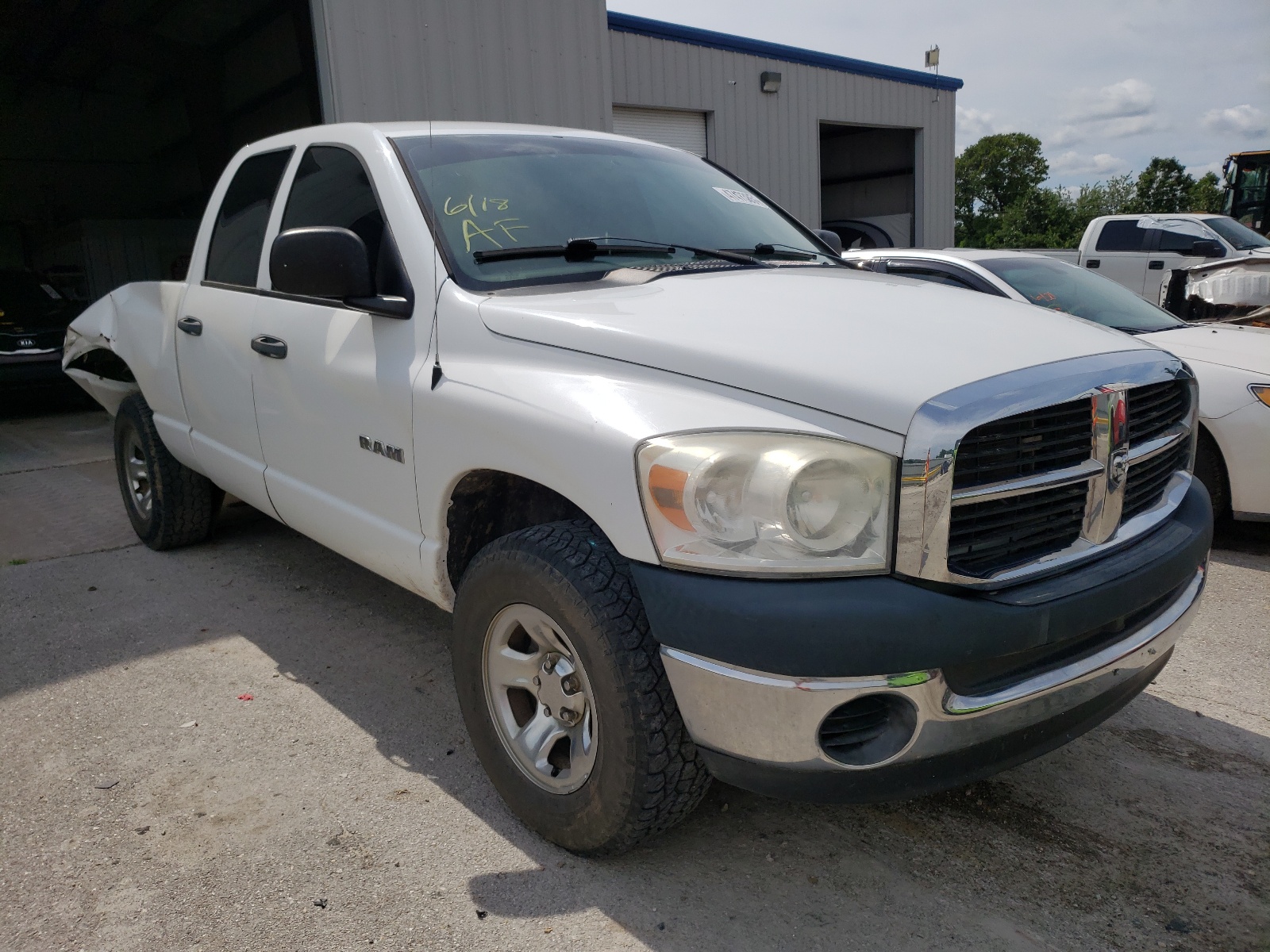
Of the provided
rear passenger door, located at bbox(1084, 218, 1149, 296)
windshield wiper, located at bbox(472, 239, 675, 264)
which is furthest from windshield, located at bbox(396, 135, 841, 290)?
rear passenger door, located at bbox(1084, 218, 1149, 296)

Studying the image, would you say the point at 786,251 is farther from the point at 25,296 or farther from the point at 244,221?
the point at 25,296

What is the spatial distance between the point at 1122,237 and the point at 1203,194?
5928cm

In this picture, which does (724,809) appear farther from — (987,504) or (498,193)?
(498,193)

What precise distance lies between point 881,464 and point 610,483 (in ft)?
1.84

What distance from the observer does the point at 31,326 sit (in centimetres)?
1090

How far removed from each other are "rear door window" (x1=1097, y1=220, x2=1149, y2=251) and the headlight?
12680 mm

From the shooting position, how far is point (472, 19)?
28.5ft

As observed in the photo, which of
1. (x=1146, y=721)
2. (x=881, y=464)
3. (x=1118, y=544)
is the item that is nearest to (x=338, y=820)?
(x=881, y=464)

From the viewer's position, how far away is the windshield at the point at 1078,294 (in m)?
5.66

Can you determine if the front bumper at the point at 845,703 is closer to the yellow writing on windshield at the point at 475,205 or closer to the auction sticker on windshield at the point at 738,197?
the yellow writing on windshield at the point at 475,205

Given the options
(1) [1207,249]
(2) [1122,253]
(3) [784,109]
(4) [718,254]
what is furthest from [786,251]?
(3) [784,109]

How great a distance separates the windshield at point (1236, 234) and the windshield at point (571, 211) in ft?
37.0

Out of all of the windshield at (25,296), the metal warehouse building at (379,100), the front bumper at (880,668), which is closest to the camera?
the front bumper at (880,668)

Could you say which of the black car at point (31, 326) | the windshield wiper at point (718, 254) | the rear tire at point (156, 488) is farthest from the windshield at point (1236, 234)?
the black car at point (31, 326)
